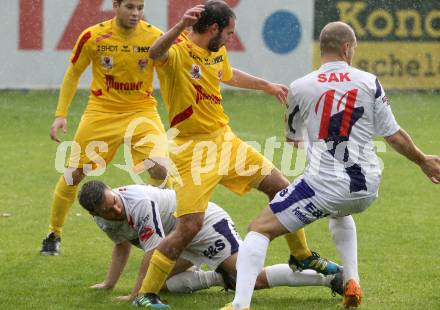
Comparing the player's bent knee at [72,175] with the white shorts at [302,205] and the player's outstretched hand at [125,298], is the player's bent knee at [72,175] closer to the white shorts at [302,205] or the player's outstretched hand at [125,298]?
the player's outstretched hand at [125,298]

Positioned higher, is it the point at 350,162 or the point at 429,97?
the point at 350,162

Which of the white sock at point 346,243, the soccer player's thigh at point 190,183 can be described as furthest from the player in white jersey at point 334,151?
the soccer player's thigh at point 190,183

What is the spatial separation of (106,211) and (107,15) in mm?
12666

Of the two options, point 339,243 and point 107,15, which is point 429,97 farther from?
point 339,243

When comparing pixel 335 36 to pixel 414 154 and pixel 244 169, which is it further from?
pixel 244 169

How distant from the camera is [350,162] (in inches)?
255

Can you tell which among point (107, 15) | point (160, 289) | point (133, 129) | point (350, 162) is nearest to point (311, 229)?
point (133, 129)

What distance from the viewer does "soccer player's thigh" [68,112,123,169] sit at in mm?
8867

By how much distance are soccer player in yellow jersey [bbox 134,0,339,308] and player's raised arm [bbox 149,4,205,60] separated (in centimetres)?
1

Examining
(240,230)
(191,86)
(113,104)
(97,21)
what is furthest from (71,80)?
(97,21)

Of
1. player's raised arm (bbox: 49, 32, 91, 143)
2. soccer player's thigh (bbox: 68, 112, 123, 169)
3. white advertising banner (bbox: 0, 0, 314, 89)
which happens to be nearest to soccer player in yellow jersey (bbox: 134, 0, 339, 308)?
player's raised arm (bbox: 49, 32, 91, 143)

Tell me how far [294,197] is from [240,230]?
3.33m

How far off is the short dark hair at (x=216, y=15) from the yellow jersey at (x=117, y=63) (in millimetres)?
1820

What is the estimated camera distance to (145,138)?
891 cm
